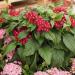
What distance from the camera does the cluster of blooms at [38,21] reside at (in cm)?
182

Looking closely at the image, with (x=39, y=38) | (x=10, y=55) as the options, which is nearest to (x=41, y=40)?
(x=39, y=38)

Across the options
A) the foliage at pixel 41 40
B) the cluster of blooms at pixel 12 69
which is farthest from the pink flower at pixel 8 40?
the cluster of blooms at pixel 12 69

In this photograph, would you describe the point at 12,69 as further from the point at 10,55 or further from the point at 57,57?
the point at 57,57

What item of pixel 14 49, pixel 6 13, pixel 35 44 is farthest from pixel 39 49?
pixel 6 13

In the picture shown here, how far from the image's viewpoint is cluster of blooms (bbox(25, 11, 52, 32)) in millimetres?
1822

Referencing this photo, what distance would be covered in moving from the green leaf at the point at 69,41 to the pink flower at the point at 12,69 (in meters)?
0.34

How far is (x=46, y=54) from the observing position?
6.05 feet

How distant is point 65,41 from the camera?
6.23 ft

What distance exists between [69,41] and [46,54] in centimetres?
18

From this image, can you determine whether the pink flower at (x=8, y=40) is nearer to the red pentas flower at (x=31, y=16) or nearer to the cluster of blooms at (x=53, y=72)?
the red pentas flower at (x=31, y=16)

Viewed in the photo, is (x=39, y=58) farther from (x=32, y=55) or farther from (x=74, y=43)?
(x=74, y=43)

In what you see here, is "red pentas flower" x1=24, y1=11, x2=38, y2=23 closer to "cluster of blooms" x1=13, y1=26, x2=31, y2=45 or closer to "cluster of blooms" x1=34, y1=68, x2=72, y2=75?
"cluster of blooms" x1=13, y1=26, x2=31, y2=45

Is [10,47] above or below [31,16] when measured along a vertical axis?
below

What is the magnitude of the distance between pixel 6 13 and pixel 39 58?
49cm
